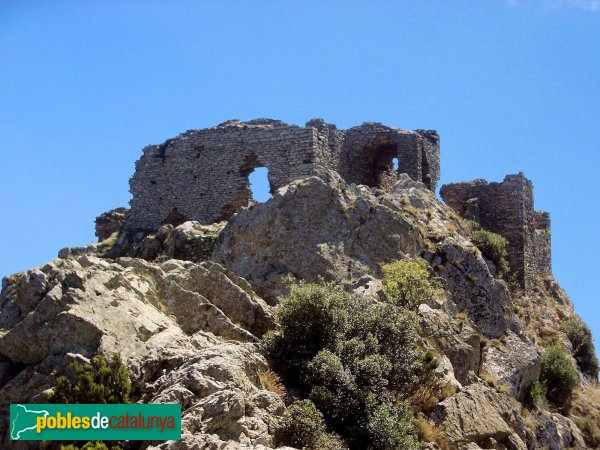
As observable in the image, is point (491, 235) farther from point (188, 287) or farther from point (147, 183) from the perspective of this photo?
point (188, 287)

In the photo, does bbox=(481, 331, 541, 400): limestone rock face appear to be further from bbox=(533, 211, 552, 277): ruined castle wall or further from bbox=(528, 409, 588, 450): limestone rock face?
bbox=(533, 211, 552, 277): ruined castle wall

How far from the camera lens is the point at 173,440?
14906 mm

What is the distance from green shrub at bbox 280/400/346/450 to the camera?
55.4 ft

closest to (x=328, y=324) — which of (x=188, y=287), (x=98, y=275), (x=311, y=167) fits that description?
(x=188, y=287)

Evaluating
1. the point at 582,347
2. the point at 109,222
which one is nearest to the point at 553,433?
the point at 582,347

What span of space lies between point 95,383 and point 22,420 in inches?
48.5

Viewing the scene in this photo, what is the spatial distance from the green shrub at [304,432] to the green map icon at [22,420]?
4.04m

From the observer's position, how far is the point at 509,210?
39.7 metres

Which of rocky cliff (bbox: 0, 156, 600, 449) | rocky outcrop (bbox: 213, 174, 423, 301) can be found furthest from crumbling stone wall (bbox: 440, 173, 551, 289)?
rocky outcrop (bbox: 213, 174, 423, 301)

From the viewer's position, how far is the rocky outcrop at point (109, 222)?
119ft

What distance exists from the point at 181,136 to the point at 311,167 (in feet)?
18.4

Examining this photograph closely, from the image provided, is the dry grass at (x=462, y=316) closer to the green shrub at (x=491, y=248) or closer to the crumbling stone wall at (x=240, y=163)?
the crumbling stone wall at (x=240, y=163)

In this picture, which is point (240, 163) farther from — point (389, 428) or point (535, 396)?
point (389, 428)

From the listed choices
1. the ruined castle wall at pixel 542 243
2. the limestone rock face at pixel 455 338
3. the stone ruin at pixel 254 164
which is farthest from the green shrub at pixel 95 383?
the ruined castle wall at pixel 542 243
